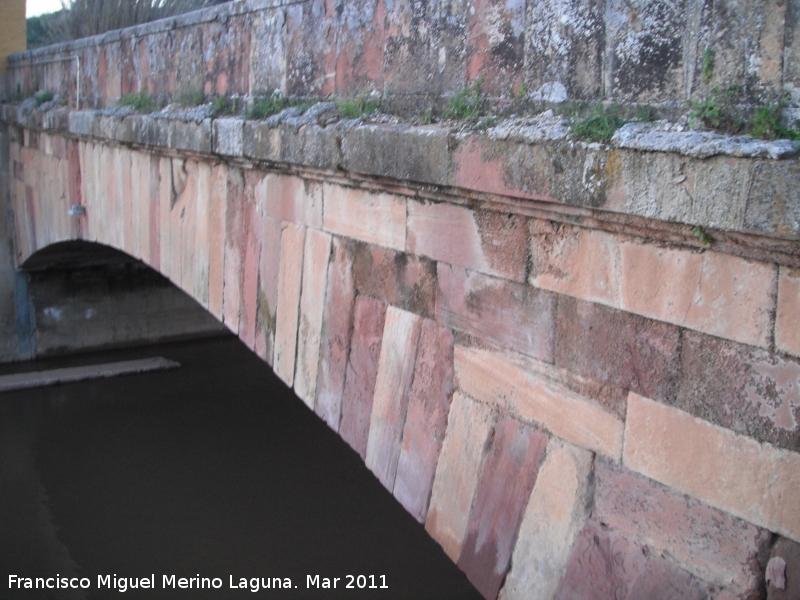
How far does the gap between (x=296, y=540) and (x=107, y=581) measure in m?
1.32

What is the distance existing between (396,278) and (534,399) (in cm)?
80

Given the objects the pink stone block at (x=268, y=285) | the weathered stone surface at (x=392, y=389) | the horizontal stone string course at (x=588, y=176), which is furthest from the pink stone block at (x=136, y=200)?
the weathered stone surface at (x=392, y=389)

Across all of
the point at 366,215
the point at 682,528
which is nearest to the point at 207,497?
the point at 366,215

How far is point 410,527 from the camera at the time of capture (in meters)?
6.11

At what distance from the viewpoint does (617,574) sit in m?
2.03

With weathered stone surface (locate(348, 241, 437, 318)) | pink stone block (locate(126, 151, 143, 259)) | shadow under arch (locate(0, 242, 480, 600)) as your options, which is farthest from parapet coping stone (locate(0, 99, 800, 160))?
shadow under arch (locate(0, 242, 480, 600))

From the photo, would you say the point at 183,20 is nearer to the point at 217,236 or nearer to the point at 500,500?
the point at 217,236

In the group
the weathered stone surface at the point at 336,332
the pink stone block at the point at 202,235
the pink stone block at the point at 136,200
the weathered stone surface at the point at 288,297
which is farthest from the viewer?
the pink stone block at the point at 136,200

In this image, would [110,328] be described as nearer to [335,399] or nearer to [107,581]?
[107,581]

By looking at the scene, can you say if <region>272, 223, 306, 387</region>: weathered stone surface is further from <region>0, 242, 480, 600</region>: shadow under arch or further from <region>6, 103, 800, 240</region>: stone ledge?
<region>0, 242, 480, 600</region>: shadow under arch

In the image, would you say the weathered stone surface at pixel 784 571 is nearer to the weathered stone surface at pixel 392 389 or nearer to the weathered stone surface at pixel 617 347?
the weathered stone surface at pixel 617 347

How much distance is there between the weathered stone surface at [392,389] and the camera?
9.22ft

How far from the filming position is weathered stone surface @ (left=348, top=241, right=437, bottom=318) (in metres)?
2.72

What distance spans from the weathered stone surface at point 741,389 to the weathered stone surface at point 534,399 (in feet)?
0.81
